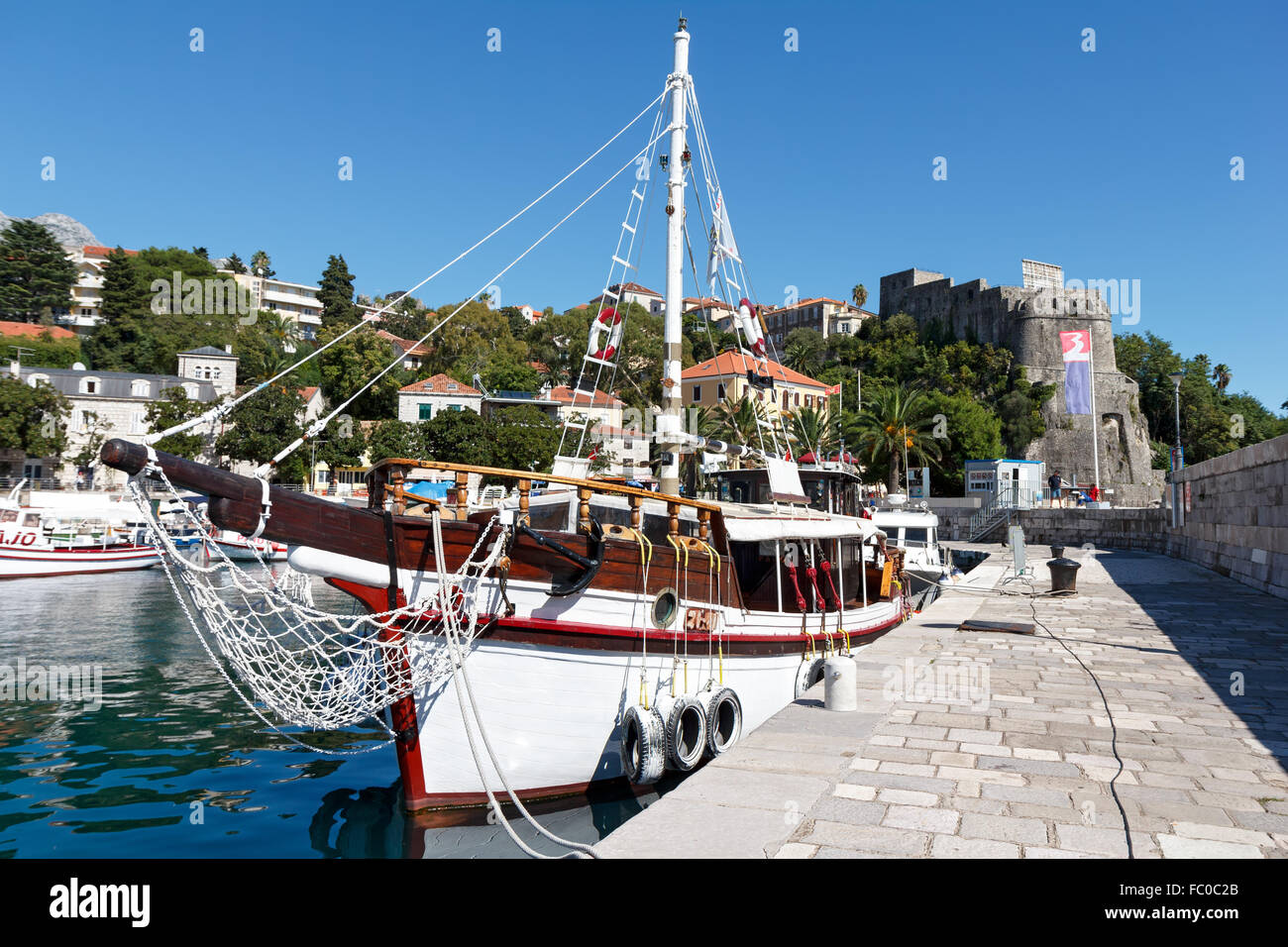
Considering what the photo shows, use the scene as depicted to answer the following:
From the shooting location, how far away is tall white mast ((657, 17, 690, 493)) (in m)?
11.3

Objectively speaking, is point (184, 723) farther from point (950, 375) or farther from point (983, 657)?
point (950, 375)

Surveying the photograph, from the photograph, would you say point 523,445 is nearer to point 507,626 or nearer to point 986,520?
point 986,520

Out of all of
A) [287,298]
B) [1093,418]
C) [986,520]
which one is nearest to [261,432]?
[986,520]

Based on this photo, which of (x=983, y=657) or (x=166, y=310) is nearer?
(x=983, y=657)

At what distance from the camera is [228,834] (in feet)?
26.0

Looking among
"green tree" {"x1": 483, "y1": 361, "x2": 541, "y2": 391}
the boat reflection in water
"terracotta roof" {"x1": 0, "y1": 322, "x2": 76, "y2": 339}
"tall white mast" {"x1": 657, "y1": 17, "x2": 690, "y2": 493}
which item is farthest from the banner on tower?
"terracotta roof" {"x1": 0, "y1": 322, "x2": 76, "y2": 339}

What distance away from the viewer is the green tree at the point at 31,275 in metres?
86.4

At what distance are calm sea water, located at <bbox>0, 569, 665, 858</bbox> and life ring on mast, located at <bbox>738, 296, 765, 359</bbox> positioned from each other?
23.4 ft

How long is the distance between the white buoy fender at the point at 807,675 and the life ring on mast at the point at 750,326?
474cm

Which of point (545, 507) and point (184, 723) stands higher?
point (545, 507)

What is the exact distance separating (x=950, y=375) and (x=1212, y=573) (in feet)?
196

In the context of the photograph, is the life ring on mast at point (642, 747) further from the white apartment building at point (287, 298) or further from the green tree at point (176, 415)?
the white apartment building at point (287, 298)

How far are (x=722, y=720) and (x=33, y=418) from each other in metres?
53.2
